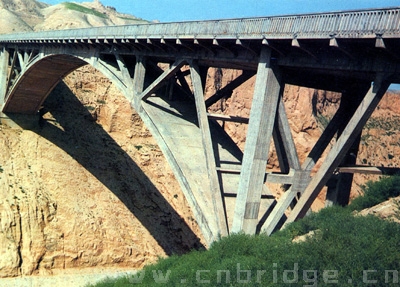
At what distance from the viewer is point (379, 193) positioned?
13367 millimetres

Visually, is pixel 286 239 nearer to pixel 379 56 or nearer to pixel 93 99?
pixel 379 56

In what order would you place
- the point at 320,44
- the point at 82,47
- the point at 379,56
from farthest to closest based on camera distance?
the point at 82,47, the point at 320,44, the point at 379,56

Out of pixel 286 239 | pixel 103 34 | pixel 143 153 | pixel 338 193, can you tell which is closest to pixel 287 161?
pixel 338 193

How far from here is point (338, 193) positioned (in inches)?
536

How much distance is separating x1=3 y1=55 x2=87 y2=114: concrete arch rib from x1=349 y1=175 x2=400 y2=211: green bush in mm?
19225

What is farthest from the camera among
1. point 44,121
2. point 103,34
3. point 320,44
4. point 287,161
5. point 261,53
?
point 44,121

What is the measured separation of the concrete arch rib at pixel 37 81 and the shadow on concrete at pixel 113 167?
1190 mm

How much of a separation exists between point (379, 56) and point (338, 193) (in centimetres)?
471

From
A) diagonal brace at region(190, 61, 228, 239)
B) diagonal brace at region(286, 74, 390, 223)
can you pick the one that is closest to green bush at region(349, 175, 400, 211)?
diagonal brace at region(286, 74, 390, 223)

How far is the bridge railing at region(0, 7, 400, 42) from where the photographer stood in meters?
9.81

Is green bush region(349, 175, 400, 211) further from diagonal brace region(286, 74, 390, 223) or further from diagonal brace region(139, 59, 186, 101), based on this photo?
diagonal brace region(139, 59, 186, 101)

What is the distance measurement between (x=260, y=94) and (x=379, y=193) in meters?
4.57

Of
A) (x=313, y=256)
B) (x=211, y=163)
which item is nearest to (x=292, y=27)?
(x=211, y=163)

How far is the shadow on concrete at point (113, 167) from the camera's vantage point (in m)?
33.0
